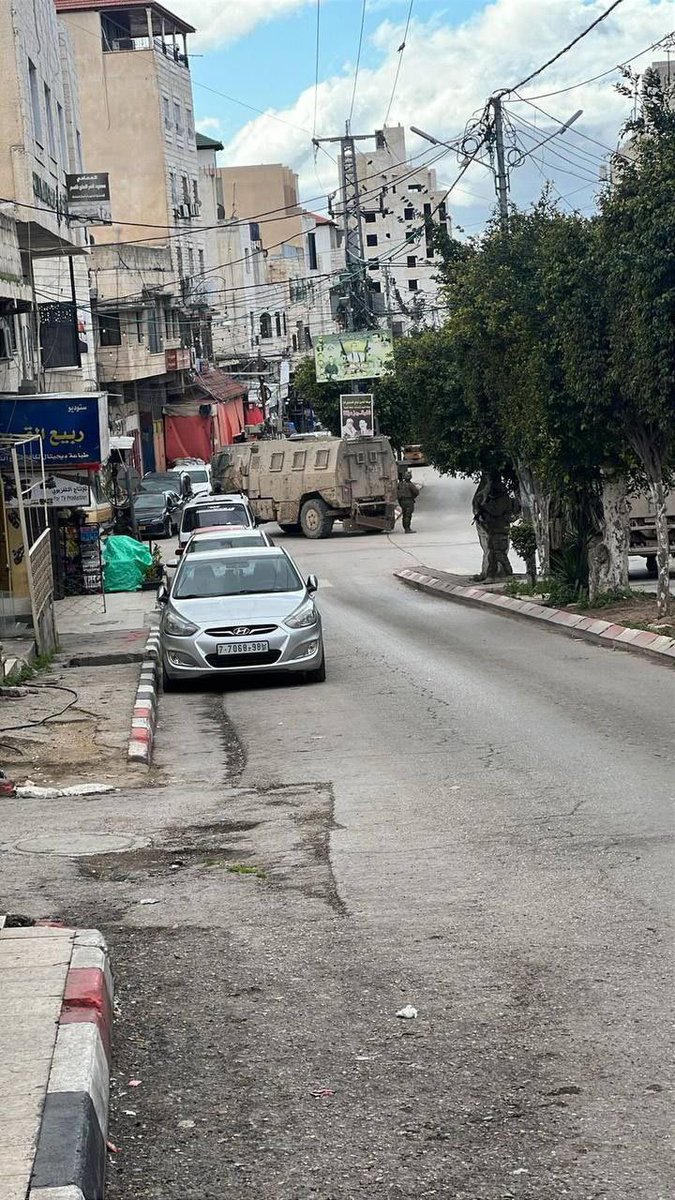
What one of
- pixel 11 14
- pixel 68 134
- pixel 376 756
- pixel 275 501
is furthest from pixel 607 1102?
pixel 275 501

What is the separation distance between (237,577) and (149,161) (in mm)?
61352

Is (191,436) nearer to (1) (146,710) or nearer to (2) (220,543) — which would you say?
A: (2) (220,543)

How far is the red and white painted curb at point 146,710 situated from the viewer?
1279 centimetres

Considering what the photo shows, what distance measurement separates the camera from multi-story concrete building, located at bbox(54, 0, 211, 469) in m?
69.3

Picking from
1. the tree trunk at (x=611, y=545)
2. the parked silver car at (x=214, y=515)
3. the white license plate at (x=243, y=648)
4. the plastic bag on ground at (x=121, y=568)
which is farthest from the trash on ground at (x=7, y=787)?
the parked silver car at (x=214, y=515)

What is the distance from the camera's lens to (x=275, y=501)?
48906mm

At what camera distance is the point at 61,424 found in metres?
23.8

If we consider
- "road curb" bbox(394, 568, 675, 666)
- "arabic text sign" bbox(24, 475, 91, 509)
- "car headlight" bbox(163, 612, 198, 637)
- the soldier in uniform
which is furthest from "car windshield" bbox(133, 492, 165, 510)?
"car headlight" bbox(163, 612, 198, 637)

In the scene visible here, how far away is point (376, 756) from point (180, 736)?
2944 millimetres

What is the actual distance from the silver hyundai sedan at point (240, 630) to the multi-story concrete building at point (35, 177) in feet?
26.6

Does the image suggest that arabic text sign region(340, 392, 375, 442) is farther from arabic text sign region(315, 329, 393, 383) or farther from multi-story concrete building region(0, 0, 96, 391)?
multi-story concrete building region(0, 0, 96, 391)

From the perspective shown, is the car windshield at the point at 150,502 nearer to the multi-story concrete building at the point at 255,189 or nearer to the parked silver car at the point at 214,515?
the parked silver car at the point at 214,515

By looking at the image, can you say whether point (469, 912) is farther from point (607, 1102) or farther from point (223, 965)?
point (607, 1102)

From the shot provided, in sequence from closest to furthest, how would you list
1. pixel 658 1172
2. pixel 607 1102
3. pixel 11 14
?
1. pixel 658 1172
2. pixel 607 1102
3. pixel 11 14
